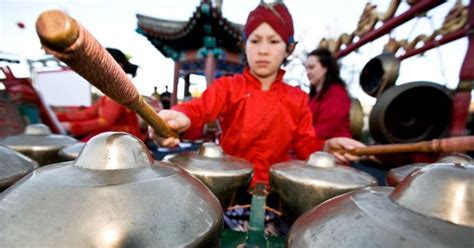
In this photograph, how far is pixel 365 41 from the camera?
298 cm

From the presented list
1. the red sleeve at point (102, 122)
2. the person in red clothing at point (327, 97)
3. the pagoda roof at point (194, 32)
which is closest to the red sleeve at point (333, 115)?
the person in red clothing at point (327, 97)

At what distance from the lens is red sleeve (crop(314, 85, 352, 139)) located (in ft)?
6.71

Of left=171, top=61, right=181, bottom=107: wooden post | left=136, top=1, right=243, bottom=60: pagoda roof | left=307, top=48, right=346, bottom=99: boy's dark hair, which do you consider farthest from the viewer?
left=171, top=61, right=181, bottom=107: wooden post

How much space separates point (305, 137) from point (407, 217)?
1.03m

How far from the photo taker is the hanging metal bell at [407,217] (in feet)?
0.85

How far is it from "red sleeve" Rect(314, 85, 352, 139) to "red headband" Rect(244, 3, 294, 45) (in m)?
0.98

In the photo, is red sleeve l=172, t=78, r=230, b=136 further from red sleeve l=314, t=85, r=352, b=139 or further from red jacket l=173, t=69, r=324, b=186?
red sleeve l=314, t=85, r=352, b=139

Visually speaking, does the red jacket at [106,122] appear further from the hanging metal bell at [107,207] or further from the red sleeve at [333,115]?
the hanging metal bell at [107,207]

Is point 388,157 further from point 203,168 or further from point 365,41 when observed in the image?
point 203,168

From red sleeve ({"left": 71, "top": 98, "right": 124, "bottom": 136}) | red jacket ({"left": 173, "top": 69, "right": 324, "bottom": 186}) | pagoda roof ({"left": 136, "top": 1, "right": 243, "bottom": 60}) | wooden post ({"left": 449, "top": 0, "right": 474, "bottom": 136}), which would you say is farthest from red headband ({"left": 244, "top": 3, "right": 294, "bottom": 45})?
pagoda roof ({"left": 136, "top": 1, "right": 243, "bottom": 60})

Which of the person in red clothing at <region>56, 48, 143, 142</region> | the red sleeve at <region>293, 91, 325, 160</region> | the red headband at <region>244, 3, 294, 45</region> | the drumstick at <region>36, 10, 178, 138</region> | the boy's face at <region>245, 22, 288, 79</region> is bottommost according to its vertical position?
the person in red clothing at <region>56, 48, 143, 142</region>

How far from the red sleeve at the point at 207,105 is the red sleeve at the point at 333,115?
3.38ft

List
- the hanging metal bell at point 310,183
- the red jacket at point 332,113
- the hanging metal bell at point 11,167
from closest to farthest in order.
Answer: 1. the hanging metal bell at point 11,167
2. the hanging metal bell at point 310,183
3. the red jacket at point 332,113


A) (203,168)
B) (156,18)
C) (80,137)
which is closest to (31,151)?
(203,168)
